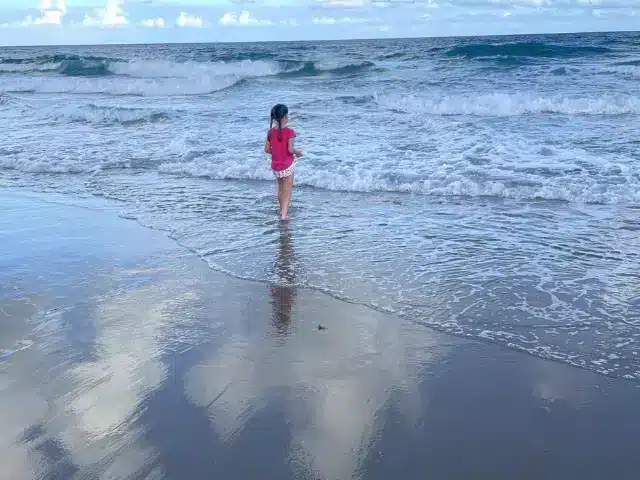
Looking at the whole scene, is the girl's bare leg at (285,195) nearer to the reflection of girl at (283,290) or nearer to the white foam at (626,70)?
the reflection of girl at (283,290)

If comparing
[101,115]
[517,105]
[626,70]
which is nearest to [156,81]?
[101,115]

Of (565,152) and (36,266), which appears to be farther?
(565,152)

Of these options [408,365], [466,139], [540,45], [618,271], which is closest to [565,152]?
[466,139]

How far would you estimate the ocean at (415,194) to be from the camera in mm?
5070

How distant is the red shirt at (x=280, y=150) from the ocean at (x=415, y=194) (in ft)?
1.96

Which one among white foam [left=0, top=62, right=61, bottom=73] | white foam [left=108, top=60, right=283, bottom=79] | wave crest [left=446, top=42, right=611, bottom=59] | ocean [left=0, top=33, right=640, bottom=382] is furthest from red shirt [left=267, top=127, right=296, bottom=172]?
white foam [left=0, top=62, right=61, bottom=73]

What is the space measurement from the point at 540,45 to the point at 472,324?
37967 millimetres

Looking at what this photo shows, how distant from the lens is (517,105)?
17797 millimetres

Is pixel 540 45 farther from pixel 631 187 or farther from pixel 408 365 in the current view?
pixel 408 365

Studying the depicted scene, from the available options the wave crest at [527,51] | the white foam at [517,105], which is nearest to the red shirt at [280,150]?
the white foam at [517,105]

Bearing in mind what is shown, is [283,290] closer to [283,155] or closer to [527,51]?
[283,155]

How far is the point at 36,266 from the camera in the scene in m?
6.05

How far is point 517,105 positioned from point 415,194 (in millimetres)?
9957

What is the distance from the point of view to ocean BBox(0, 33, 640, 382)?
5.07m
